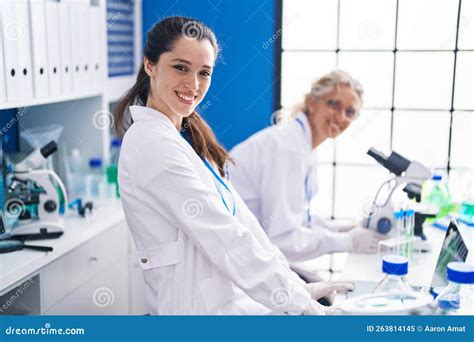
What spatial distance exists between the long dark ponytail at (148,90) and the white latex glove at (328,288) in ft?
1.29

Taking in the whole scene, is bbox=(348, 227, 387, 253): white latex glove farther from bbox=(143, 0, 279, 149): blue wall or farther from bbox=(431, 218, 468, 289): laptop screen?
bbox=(143, 0, 279, 149): blue wall

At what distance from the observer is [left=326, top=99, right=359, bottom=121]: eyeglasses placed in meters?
2.07

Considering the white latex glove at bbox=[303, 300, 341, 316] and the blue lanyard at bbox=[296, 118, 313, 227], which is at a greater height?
the blue lanyard at bbox=[296, 118, 313, 227]

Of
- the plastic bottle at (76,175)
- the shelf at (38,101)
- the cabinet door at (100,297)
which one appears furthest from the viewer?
the plastic bottle at (76,175)

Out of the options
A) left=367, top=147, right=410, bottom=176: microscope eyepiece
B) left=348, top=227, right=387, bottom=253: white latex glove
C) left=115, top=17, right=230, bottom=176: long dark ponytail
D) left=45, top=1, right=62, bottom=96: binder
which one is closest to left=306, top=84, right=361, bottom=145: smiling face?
left=367, top=147, right=410, bottom=176: microscope eyepiece

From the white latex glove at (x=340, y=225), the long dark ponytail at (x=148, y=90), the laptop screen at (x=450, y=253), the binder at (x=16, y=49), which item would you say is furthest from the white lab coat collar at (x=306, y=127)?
the binder at (x=16, y=49)

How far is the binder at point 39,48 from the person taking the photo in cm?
185

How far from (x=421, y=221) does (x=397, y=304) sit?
71 cm

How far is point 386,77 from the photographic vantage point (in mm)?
1986

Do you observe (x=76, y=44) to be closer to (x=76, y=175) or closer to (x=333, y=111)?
(x=76, y=175)

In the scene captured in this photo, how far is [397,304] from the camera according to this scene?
3.89ft

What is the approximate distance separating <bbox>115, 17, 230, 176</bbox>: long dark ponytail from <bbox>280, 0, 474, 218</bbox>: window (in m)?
0.27

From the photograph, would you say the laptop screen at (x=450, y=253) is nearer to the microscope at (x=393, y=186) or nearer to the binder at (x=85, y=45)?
the microscope at (x=393, y=186)

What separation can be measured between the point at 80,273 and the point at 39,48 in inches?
29.4
